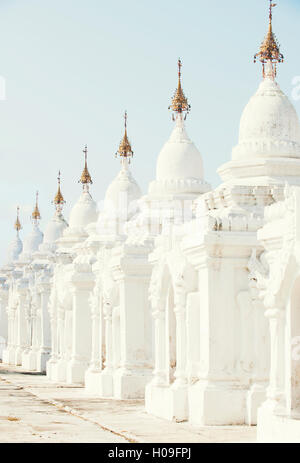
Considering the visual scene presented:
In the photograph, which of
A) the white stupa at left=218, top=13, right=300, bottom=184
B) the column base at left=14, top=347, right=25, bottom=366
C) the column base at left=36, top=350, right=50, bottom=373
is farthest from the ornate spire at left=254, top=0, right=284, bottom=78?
the column base at left=14, top=347, right=25, bottom=366

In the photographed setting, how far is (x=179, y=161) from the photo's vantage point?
28688 mm

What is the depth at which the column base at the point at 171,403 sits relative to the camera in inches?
836

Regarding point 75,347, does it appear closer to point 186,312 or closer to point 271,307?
point 186,312

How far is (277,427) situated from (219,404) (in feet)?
14.6

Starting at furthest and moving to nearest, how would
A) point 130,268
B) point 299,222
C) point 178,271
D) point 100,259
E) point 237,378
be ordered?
point 100,259 < point 130,268 < point 178,271 < point 237,378 < point 299,222

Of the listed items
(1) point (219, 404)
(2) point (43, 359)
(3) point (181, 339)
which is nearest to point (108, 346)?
(3) point (181, 339)

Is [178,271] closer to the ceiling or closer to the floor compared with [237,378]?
closer to the ceiling

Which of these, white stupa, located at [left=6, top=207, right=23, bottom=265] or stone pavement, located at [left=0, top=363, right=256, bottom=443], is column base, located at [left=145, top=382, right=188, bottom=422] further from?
white stupa, located at [left=6, top=207, right=23, bottom=265]

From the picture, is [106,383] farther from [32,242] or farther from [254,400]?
[32,242]

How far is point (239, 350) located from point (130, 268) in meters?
7.39

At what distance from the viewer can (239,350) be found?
20344 millimetres
